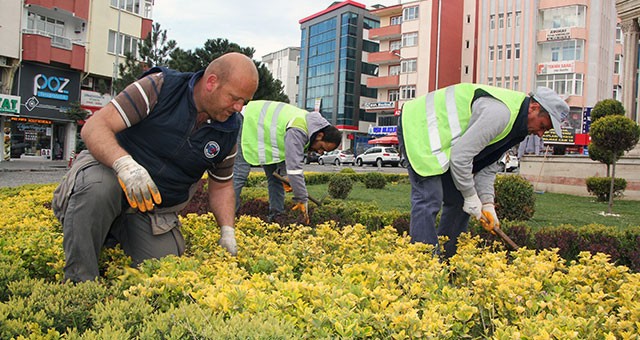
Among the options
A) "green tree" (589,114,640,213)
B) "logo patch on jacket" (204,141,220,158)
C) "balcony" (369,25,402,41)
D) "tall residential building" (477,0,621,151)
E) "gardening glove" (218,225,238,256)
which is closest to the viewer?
"logo patch on jacket" (204,141,220,158)

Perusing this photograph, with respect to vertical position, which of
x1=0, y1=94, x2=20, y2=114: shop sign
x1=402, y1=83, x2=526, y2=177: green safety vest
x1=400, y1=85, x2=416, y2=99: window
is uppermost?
x1=400, y1=85, x2=416, y2=99: window

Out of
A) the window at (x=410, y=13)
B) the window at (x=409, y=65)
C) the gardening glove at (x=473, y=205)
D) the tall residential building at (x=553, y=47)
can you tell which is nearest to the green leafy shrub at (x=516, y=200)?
the gardening glove at (x=473, y=205)

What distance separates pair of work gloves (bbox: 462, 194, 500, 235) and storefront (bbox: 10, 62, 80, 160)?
24296mm

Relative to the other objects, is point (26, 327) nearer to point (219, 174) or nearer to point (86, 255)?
point (86, 255)

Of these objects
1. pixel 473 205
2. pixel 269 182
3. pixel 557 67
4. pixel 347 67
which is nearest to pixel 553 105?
pixel 473 205

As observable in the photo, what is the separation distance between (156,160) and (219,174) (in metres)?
0.51

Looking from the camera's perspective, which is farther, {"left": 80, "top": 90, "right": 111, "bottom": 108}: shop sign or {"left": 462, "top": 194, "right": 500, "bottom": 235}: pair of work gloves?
{"left": 80, "top": 90, "right": 111, "bottom": 108}: shop sign

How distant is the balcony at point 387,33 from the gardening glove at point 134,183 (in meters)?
45.1

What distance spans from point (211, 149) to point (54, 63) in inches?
981

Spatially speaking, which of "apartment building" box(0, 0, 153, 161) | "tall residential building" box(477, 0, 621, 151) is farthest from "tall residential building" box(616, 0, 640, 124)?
"apartment building" box(0, 0, 153, 161)

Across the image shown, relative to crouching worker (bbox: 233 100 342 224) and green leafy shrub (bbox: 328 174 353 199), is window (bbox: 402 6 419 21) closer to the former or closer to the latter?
green leafy shrub (bbox: 328 174 353 199)

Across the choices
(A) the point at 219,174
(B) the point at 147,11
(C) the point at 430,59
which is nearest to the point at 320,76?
(C) the point at 430,59

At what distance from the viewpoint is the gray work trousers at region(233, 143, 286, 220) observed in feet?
18.1

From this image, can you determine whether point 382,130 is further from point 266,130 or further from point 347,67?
point 266,130
